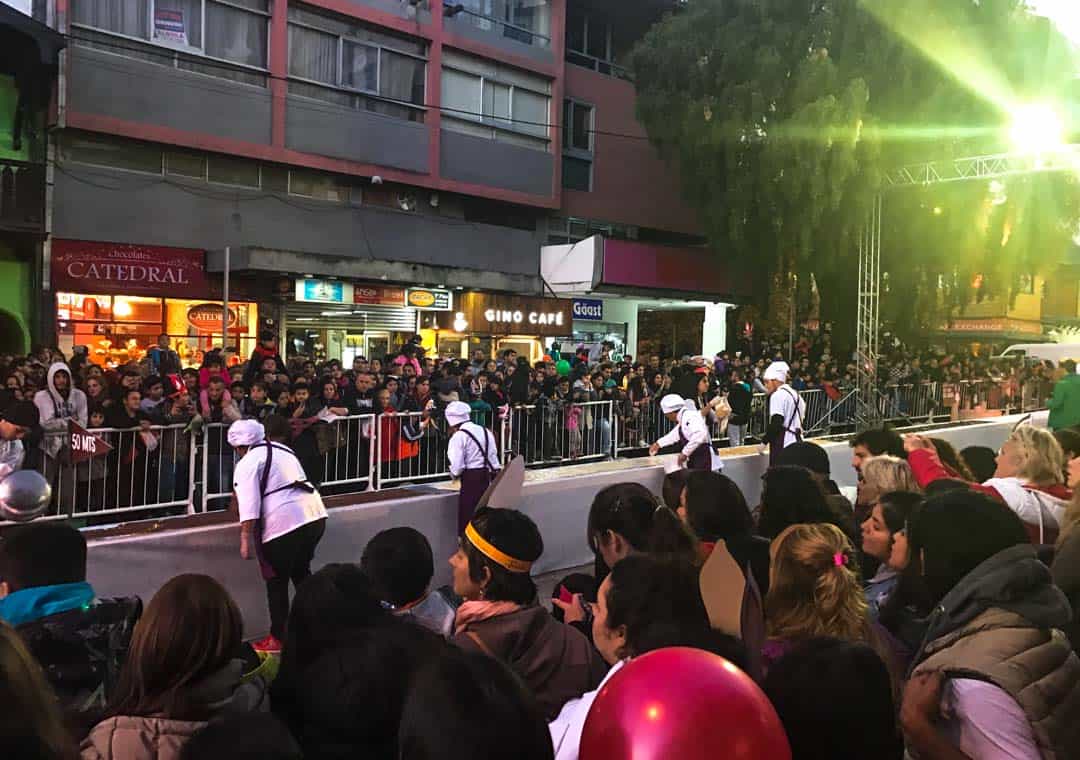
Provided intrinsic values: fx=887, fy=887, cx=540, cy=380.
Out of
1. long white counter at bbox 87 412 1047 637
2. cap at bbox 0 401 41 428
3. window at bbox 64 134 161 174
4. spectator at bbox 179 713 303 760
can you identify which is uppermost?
window at bbox 64 134 161 174

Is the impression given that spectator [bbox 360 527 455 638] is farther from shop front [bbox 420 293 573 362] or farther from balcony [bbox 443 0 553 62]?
balcony [bbox 443 0 553 62]

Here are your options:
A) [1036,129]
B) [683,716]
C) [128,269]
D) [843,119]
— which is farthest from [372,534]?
[1036,129]

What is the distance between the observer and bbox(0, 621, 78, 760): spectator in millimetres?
1383

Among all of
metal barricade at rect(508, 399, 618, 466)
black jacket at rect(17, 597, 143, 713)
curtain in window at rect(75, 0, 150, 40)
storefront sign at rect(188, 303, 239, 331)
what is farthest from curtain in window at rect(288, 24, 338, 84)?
black jacket at rect(17, 597, 143, 713)

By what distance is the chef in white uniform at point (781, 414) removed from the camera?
33.7ft

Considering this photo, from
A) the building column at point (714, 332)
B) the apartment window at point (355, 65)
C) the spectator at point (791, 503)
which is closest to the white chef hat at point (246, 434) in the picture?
the spectator at point (791, 503)

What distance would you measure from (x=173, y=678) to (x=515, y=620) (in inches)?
45.4

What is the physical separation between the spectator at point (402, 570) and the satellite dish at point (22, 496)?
1833 millimetres

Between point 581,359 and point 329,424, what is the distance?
860 cm

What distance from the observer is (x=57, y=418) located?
26.9 ft

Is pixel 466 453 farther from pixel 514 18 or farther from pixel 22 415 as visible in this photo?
pixel 514 18

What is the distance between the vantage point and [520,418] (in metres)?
12.0

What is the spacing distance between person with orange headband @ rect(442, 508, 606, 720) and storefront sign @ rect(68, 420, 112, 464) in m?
5.52

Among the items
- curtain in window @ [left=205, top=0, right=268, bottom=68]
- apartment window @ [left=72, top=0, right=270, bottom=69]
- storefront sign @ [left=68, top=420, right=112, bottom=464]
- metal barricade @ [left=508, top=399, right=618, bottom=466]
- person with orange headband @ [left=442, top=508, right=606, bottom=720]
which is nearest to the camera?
A: person with orange headband @ [left=442, top=508, right=606, bottom=720]
